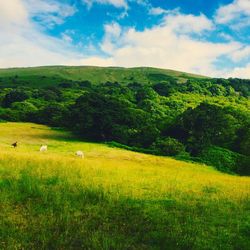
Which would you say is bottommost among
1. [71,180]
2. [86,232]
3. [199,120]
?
[199,120]

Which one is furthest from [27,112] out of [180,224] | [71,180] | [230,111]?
[180,224]

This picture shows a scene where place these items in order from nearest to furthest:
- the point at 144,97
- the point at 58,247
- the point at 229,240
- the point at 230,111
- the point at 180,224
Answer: the point at 58,247
the point at 229,240
the point at 180,224
the point at 230,111
the point at 144,97

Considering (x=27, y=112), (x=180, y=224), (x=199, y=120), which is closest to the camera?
(x=180, y=224)

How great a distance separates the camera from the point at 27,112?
127 meters

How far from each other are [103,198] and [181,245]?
552 cm

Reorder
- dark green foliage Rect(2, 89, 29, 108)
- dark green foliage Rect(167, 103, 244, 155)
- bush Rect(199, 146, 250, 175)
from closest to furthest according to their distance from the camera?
bush Rect(199, 146, 250, 175)
dark green foliage Rect(167, 103, 244, 155)
dark green foliage Rect(2, 89, 29, 108)

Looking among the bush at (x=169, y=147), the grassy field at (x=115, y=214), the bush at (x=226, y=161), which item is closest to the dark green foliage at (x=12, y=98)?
the bush at (x=169, y=147)

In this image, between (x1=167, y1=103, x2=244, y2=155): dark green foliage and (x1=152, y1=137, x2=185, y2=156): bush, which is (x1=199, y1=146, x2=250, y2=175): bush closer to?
(x1=152, y1=137, x2=185, y2=156): bush

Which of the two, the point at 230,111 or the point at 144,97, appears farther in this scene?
the point at 144,97

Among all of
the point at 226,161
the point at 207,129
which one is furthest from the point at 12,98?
the point at 226,161

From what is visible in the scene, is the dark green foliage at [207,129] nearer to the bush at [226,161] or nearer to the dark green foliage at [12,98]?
the bush at [226,161]

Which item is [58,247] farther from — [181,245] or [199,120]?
[199,120]

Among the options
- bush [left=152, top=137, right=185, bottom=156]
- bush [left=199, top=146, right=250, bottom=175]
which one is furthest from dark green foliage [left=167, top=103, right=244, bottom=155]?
bush [left=199, top=146, right=250, bottom=175]

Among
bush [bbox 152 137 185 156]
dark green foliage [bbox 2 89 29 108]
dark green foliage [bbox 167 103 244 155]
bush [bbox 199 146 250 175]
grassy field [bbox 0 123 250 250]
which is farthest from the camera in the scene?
dark green foliage [bbox 2 89 29 108]
